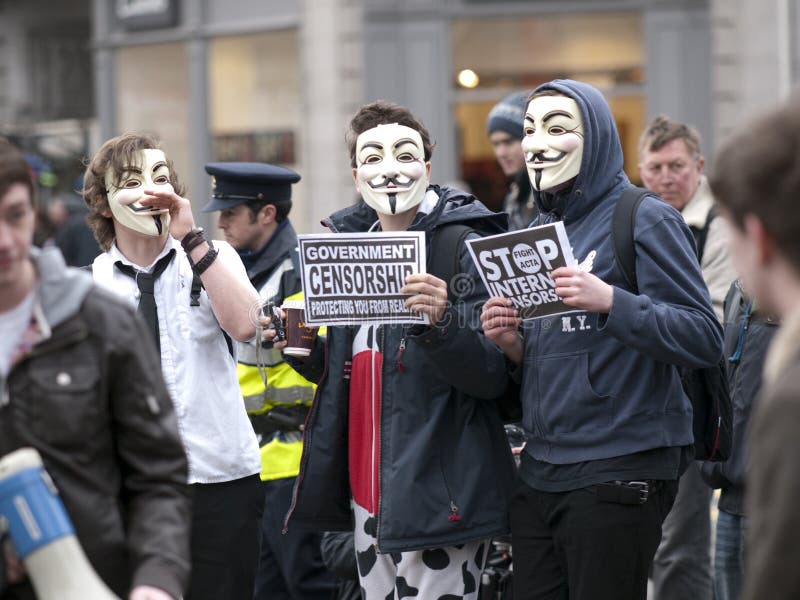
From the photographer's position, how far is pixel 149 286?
469 cm

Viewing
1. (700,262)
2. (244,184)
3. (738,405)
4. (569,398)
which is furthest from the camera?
(700,262)

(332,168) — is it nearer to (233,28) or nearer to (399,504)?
(233,28)

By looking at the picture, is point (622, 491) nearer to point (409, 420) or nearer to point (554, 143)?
point (409, 420)

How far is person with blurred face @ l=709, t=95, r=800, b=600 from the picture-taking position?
7.10 ft

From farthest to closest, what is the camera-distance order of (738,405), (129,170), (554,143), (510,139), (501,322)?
1. (510,139)
2. (738,405)
3. (129,170)
4. (554,143)
5. (501,322)

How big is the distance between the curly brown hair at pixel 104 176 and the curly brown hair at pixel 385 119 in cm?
74

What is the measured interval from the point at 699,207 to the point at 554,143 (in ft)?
7.97

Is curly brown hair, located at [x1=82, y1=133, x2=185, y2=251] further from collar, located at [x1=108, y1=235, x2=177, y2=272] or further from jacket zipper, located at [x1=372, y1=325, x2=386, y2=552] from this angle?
jacket zipper, located at [x1=372, y1=325, x2=386, y2=552]

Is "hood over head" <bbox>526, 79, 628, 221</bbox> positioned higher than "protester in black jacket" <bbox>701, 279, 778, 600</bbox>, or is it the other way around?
"hood over head" <bbox>526, 79, 628, 221</bbox>

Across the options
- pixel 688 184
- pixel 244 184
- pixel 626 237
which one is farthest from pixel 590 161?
pixel 688 184

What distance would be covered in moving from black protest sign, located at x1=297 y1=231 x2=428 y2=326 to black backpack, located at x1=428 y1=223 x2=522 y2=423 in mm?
239

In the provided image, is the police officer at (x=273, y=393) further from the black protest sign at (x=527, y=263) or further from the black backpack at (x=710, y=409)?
the black backpack at (x=710, y=409)

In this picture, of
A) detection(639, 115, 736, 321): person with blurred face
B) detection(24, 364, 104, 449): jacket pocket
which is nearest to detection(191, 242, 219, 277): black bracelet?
detection(24, 364, 104, 449): jacket pocket

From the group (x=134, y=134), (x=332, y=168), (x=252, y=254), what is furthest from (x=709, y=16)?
(x=134, y=134)
